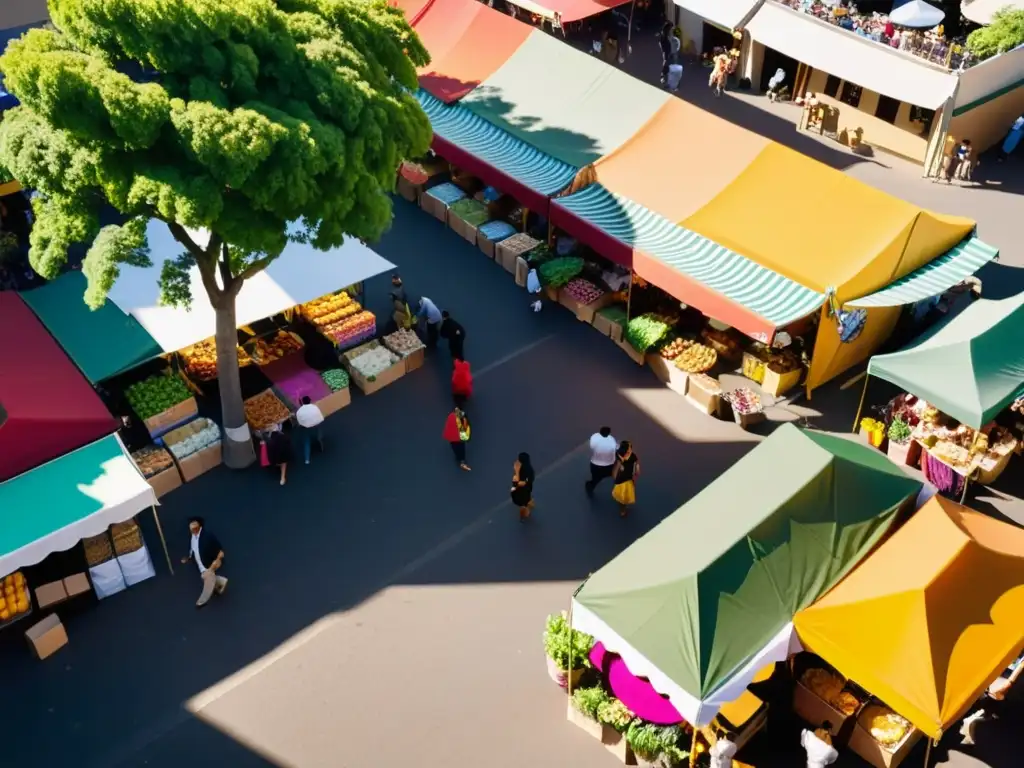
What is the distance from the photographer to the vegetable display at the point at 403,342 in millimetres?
15773

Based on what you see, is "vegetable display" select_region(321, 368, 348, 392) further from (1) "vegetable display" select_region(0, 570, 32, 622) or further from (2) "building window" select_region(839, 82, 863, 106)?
(2) "building window" select_region(839, 82, 863, 106)

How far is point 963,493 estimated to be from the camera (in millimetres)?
13805

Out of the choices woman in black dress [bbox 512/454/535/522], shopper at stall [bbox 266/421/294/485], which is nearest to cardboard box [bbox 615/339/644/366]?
woman in black dress [bbox 512/454/535/522]

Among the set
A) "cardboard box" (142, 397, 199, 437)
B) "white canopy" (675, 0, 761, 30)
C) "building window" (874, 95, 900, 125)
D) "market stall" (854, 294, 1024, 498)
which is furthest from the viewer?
"white canopy" (675, 0, 761, 30)

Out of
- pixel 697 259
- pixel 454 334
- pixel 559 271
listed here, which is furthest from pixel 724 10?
pixel 454 334

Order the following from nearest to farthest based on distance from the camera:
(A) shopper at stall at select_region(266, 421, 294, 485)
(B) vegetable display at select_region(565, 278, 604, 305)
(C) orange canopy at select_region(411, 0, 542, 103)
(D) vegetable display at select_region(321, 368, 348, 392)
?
(A) shopper at stall at select_region(266, 421, 294, 485) < (D) vegetable display at select_region(321, 368, 348, 392) < (B) vegetable display at select_region(565, 278, 604, 305) < (C) orange canopy at select_region(411, 0, 542, 103)

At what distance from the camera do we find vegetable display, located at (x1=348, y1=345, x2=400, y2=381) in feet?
50.4

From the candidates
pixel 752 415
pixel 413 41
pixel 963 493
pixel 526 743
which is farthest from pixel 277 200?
pixel 963 493

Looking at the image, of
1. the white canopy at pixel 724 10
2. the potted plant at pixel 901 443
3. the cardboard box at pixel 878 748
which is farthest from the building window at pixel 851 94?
the cardboard box at pixel 878 748

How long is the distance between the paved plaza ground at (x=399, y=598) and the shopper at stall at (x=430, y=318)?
0.42 meters

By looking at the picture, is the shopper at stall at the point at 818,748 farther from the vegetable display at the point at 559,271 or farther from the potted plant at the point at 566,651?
the vegetable display at the point at 559,271

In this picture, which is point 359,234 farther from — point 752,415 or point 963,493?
point 963,493

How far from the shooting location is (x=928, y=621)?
394 inches

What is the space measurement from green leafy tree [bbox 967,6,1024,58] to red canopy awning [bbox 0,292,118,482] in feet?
57.3
